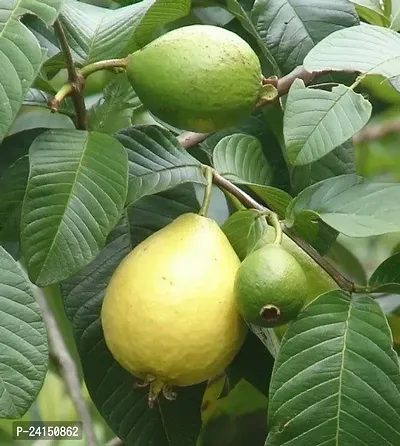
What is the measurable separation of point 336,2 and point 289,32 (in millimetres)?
93

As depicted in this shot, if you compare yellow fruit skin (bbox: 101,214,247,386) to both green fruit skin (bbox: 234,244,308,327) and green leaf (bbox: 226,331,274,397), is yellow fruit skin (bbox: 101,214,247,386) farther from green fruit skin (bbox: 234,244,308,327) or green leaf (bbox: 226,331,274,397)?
green leaf (bbox: 226,331,274,397)

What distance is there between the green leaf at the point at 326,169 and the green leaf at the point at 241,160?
0.04 metres

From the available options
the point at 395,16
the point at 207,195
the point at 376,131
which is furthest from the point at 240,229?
the point at 376,131

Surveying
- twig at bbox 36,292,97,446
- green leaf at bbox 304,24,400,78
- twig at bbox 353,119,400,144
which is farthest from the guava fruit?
twig at bbox 353,119,400,144

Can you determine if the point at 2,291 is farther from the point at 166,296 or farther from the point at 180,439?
the point at 180,439

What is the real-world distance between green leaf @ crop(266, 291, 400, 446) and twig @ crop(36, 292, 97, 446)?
538mm

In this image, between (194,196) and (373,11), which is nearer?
(194,196)

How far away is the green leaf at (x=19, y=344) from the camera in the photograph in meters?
0.76

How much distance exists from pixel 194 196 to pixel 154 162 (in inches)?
4.8

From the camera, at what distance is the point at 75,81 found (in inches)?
34.7

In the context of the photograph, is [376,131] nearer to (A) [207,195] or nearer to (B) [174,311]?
(A) [207,195]

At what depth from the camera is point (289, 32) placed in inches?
43.4

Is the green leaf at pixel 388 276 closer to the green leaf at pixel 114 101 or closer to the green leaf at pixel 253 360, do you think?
the green leaf at pixel 253 360

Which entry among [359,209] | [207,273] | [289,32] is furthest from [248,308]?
[289,32]
